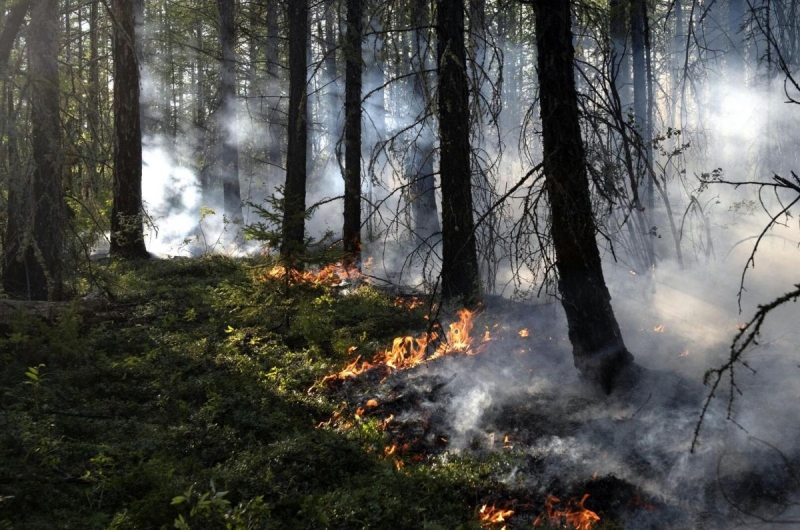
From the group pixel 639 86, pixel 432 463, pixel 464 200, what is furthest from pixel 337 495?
pixel 639 86

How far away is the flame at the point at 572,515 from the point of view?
3975 mm

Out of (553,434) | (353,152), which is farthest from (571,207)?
(353,152)

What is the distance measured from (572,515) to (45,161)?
22.5 feet

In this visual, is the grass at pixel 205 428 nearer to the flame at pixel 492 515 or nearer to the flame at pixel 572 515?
the flame at pixel 492 515

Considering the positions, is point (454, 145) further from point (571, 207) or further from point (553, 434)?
point (553, 434)

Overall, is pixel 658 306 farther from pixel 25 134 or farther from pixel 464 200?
pixel 25 134

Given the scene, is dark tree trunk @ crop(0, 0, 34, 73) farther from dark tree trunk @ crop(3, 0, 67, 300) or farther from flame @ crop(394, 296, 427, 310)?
flame @ crop(394, 296, 427, 310)

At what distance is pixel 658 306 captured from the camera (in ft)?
27.2

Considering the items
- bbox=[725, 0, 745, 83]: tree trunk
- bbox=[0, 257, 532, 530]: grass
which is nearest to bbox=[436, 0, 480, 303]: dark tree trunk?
bbox=[0, 257, 532, 530]: grass

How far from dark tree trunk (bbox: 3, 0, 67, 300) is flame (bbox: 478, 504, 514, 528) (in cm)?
465

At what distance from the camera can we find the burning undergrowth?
401cm

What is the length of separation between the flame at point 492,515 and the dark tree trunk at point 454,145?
3320 millimetres

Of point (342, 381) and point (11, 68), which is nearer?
point (11, 68)

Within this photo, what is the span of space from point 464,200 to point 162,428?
15.2 ft
